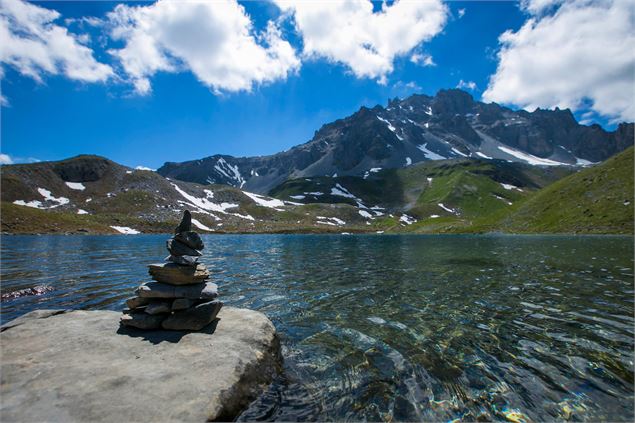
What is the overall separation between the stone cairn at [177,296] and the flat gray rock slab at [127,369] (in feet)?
1.48

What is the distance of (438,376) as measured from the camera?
1037 centimetres

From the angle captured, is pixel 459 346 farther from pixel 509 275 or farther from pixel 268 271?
pixel 268 271

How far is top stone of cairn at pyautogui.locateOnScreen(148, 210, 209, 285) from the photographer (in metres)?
12.4

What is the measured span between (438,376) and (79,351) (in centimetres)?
1151

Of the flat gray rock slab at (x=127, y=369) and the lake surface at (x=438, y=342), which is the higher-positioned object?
the flat gray rock slab at (x=127, y=369)

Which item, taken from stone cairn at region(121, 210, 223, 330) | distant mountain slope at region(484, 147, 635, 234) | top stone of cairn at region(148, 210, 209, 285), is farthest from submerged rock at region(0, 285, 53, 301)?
distant mountain slope at region(484, 147, 635, 234)

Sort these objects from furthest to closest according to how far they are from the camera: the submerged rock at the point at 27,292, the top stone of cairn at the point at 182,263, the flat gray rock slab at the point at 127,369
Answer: the submerged rock at the point at 27,292, the top stone of cairn at the point at 182,263, the flat gray rock slab at the point at 127,369

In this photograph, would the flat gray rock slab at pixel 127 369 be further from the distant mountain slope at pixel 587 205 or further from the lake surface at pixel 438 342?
the distant mountain slope at pixel 587 205

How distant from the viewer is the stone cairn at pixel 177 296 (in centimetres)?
1173

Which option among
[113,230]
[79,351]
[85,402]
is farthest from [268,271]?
[113,230]

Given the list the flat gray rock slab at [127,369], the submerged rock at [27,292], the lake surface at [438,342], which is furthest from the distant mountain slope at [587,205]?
the submerged rock at [27,292]

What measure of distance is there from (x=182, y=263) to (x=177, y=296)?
130 centimetres

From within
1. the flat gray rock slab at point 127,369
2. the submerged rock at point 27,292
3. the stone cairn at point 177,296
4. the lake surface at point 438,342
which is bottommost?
the submerged rock at point 27,292

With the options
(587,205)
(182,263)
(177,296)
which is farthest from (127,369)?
(587,205)
